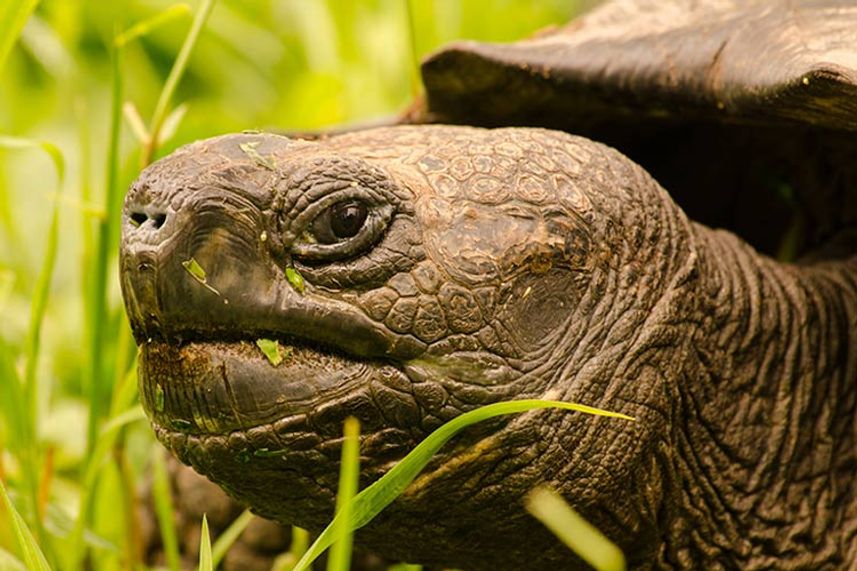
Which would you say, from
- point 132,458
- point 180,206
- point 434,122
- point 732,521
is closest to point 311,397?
point 180,206

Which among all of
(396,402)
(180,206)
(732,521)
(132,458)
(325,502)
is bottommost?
(132,458)

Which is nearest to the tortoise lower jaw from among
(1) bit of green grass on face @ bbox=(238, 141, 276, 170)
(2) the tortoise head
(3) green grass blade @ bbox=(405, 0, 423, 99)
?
Result: (2) the tortoise head

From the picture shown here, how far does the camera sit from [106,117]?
→ 4973 millimetres

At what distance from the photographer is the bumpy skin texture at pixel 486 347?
5.77 ft

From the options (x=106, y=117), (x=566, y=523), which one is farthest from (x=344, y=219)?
(x=106, y=117)

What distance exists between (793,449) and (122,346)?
3.90ft

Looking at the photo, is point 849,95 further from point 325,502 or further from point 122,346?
point 122,346

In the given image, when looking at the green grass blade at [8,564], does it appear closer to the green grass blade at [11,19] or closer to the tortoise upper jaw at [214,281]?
the tortoise upper jaw at [214,281]

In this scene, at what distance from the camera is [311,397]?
1.78m

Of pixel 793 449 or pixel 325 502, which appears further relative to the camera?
pixel 793 449

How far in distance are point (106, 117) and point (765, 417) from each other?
3326 millimetres

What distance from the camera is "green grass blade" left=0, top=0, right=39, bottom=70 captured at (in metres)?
Result: 2.27

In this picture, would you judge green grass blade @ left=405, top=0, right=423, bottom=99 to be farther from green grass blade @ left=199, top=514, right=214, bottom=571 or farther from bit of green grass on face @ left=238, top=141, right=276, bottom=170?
green grass blade @ left=199, top=514, right=214, bottom=571

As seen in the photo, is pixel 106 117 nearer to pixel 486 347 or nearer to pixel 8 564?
pixel 8 564
